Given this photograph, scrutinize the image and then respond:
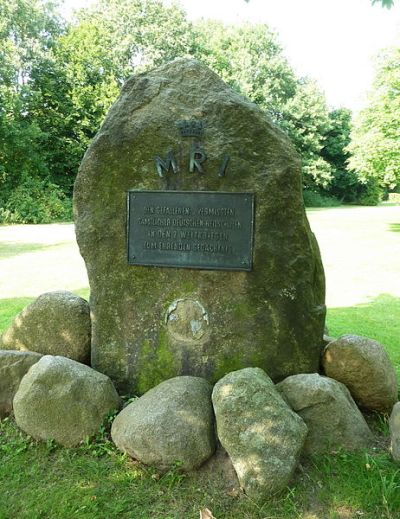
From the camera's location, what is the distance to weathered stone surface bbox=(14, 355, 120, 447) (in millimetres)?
3775

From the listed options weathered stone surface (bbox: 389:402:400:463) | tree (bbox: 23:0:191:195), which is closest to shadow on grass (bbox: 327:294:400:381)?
weathered stone surface (bbox: 389:402:400:463)

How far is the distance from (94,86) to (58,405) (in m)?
32.8

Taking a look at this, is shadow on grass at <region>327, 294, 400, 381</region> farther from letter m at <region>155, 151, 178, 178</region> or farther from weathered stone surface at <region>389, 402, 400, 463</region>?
letter m at <region>155, 151, 178, 178</region>

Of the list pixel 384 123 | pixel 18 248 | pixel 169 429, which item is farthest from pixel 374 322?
pixel 384 123

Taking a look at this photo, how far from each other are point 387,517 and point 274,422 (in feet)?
2.90

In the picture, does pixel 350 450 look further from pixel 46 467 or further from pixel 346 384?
pixel 46 467

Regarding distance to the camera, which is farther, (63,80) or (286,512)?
(63,80)

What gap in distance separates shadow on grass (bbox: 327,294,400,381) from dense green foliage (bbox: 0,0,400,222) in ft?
48.5

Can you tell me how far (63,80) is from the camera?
32375 millimetres

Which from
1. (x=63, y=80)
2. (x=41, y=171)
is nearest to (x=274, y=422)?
(x=41, y=171)

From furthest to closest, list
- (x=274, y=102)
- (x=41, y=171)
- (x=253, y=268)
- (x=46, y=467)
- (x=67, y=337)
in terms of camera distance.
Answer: (x=274, y=102) → (x=41, y=171) → (x=67, y=337) → (x=253, y=268) → (x=46, y=467)

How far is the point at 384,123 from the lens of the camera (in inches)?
840

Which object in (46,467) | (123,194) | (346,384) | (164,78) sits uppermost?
(164,78)

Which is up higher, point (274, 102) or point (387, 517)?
point (274, 102)
